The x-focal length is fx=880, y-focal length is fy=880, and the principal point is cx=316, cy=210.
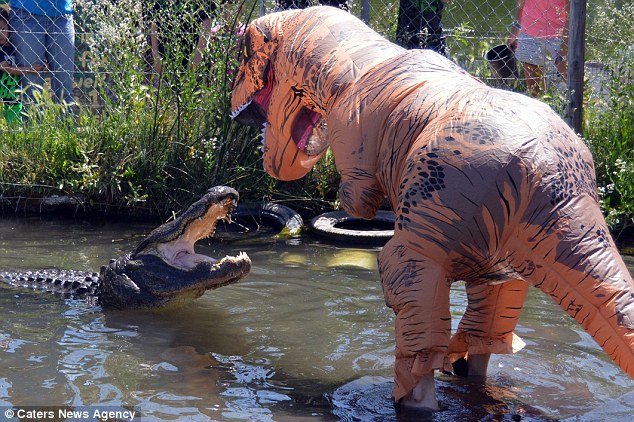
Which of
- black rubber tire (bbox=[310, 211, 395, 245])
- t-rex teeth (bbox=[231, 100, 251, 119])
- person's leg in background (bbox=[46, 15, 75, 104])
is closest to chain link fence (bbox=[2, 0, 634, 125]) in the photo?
person's leg in background (bbox=[46, 15, 75, 104])

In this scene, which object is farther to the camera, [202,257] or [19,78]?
[19,78]

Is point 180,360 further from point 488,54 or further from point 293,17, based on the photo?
point 488,54

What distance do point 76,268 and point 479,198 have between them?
142 inches

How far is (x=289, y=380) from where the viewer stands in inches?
142

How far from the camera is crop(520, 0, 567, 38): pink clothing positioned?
278 inches

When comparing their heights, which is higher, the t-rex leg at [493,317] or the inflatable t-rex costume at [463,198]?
the inflatable t-rex costume at [463,198]

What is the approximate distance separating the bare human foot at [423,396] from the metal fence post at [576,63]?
4040mm

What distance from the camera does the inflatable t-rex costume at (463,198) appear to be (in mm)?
2668

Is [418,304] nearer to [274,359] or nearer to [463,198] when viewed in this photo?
[463,198]

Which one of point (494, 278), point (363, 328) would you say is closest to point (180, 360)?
point (363, 328)

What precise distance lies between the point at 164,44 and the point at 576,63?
309cm

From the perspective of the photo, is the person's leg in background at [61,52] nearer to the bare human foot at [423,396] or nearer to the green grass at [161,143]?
the green grass at [161,143]

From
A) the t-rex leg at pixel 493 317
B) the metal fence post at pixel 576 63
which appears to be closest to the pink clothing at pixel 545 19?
the metal fence post at pixel 576 63

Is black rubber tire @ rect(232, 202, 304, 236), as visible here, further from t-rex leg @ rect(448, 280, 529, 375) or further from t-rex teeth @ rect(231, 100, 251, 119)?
t-rex leg @ rect(448, 280, 529, 375)
